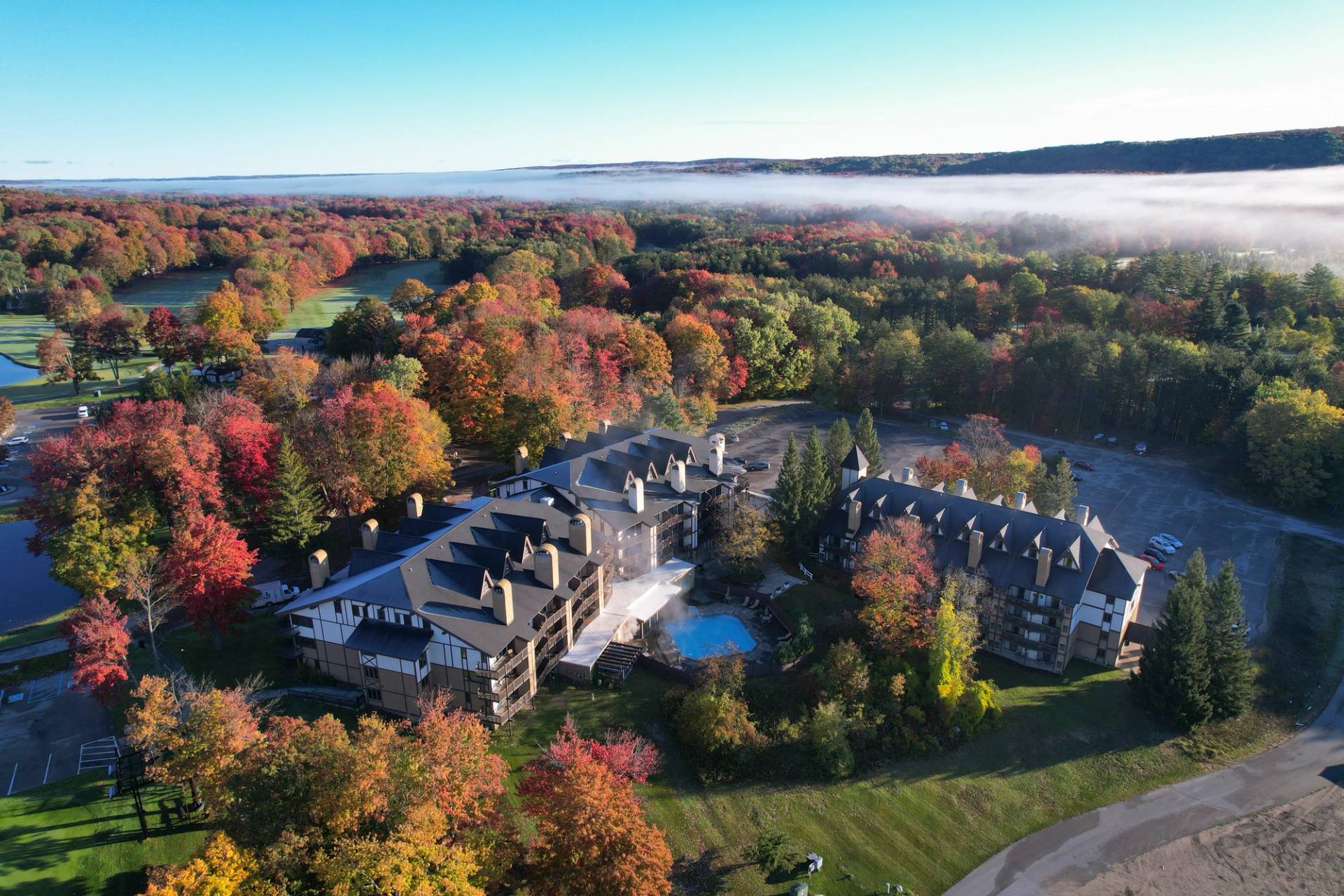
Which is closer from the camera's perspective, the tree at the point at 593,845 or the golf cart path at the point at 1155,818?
the tree at the point at 593,845

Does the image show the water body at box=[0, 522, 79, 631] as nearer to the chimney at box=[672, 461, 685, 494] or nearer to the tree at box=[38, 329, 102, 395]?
the tree at box=[38, 329, 102, 395]

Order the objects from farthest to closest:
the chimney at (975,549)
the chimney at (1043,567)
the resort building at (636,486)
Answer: the resort building at (636,486), the chimney at (975,549), the chimney at (1043,567)

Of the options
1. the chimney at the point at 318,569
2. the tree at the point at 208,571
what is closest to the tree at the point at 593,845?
the chimney at the point at 318,569

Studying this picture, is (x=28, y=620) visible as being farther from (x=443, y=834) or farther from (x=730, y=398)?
Answer: (x=730, y=398)

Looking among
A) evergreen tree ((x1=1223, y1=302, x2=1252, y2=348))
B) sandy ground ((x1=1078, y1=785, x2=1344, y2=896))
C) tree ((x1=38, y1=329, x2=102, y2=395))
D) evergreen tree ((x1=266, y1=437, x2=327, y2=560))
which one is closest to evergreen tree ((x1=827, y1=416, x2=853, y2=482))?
sandy ground ((x1=1078, y1=785, x2=1344, y2=896))

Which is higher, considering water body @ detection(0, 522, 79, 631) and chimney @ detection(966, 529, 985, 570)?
chimney @ detection(966, 529, 985, 570)

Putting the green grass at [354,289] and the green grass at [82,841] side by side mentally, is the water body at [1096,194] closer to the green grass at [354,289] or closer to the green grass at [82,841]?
the green grass at [354,289]

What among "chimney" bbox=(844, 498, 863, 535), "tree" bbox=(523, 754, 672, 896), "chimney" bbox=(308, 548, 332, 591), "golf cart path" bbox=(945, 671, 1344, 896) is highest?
"chimney" bbox=(308, 548, 332, 591)
